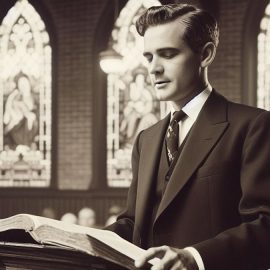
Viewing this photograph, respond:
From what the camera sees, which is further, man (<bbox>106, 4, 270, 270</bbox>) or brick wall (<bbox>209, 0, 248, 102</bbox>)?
brick wall (<bbox>209, 0, 248, 102</bbox>)

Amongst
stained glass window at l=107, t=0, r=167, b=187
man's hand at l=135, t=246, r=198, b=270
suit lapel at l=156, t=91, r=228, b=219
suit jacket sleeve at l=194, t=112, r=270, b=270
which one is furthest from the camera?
stained glass window at l=107, t=0, r=167, b=187

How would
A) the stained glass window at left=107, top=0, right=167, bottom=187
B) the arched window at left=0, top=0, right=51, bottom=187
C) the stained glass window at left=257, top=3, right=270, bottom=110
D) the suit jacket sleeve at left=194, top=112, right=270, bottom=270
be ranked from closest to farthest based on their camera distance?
the suit jacket sleeve at left=194, top=112, right=270, bottom=270
the stained glass window at left=257, top=3, right=270, bottom=110
the stained glass window at left=107, top=0, right=167, bottom=187
the arched window at left=0, top=0, right=51, bottom=187

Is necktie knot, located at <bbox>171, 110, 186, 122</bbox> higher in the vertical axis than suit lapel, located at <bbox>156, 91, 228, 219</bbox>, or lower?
higher

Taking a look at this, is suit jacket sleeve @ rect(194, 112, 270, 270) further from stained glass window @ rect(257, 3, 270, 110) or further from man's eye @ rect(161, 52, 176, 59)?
stained glass window @ rect(257, 3, 270, 110)

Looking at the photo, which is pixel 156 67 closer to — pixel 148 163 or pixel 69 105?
pixel 148 163

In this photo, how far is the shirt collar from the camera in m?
1.61

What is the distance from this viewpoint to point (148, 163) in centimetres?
168

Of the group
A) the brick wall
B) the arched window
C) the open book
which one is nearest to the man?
the open book

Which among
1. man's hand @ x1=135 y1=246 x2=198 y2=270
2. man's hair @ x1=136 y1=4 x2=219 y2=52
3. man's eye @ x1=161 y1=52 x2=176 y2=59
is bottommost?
man's hand @ x1=135 y1=246 x2=198 y2=270

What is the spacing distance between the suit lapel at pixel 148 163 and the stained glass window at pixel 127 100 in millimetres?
6161

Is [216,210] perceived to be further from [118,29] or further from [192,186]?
[118,29]

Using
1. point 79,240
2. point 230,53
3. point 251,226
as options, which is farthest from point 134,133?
point 79,240

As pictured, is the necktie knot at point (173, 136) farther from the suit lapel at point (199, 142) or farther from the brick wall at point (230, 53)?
the brick wall at point (230, 53)

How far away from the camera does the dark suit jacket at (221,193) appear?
136cm
